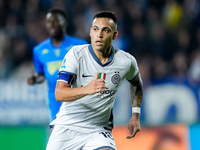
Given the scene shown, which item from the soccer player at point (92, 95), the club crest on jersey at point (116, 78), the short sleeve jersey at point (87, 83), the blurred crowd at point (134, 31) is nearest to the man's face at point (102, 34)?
the soccer player at point (92, 95)

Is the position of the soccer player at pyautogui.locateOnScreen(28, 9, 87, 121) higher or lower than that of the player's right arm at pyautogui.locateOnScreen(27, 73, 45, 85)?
higher

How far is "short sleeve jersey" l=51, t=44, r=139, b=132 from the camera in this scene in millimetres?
3471

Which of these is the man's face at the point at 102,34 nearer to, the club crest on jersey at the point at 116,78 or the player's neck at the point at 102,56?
the player's neck at the point at 102,56

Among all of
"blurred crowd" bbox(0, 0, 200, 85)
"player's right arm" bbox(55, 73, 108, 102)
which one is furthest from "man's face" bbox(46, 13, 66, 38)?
"blurred crowd" bbox(0, 0, 200, 85)

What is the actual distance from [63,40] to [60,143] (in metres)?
2.29

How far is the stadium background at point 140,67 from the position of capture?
6520mm

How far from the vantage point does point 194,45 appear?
9094 mm

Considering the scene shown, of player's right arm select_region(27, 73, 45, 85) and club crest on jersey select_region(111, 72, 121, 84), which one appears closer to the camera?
club crest on jersey select_region(111, 72, 121, 84)

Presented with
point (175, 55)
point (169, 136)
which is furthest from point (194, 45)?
point (169, 136)

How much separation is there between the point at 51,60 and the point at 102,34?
6.59 ft

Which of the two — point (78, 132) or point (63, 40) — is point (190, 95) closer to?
point (63, 40)

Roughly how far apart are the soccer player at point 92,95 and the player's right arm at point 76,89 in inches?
3.7

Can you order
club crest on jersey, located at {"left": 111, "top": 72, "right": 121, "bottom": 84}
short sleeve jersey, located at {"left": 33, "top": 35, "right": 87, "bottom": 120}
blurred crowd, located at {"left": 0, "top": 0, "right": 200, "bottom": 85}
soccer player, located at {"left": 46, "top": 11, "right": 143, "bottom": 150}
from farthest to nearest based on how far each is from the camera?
blurred crowd, located at {"left": 0, "top": 0, "right": 200, "bottom": 85} < short sleeve jersey, located at {"left": 33, "top": 35, "right": 87, "bottom": 120} < club crest on jersey, located at {"left": 111, "top": 72, "right": 121, "bottom": 84} < soccer player, located at {"left": 46, "top": 11, "right": 143, "bottom": 150}

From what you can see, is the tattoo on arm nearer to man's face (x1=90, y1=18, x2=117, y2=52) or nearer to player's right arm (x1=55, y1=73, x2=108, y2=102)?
man's face (x1=90, y1=18, x2=117, y2=52)
